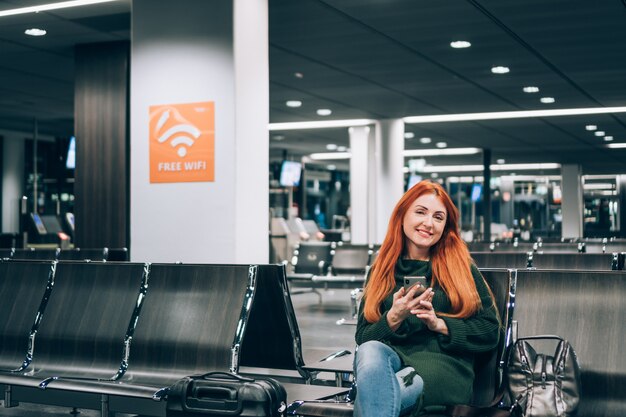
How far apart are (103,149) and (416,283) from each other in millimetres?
6812

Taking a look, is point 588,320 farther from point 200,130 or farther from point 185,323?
point 200,130

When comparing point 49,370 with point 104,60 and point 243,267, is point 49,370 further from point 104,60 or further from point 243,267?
point 104,60

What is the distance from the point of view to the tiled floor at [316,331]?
18.4ft

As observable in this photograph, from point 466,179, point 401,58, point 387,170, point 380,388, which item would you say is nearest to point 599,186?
point 466,179

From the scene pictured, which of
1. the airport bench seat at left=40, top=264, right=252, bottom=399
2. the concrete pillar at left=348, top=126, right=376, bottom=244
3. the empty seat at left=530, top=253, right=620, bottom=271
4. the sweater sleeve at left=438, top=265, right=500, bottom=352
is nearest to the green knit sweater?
the sweater sleeve at left=438, top=265, right=500, bottom=352

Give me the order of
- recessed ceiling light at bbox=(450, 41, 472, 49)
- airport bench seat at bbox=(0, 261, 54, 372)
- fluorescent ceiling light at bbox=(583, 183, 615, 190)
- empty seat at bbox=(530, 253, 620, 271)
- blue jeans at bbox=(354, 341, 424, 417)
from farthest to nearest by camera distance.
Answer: fluorescent ceiling light at bbox=(583, 183, 615, 190), recessed ceiling light at bbox=(450, 41, 472, 49), empty seat at bbox=(530, 253, 620, 271), airport bench seat at bbox=(0, 261, 54, 372), blue jeans at bbox=(354, 341, 424, 417)

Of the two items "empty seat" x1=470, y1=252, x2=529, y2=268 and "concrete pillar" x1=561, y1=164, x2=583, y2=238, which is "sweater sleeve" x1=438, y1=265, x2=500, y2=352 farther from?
"concrete pillar" x1=561, y1=164, x2=583, y2=238

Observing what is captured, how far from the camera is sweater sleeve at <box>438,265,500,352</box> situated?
10.7 feet

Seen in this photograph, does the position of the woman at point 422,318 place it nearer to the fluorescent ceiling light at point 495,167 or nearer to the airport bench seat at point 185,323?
the airport bench seat at point 185,323

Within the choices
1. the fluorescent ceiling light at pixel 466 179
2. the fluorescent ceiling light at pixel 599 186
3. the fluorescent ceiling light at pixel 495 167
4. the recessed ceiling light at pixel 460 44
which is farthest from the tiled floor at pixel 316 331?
the fluorescent ceiling light at pixel 466 179

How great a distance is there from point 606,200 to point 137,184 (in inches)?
1265

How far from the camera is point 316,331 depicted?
953cm

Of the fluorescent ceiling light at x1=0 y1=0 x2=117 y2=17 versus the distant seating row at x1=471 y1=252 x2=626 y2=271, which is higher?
the fluorescent ceiling light at x1=0 y1=0 x2=117 y2=17

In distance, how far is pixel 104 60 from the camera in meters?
9.52
